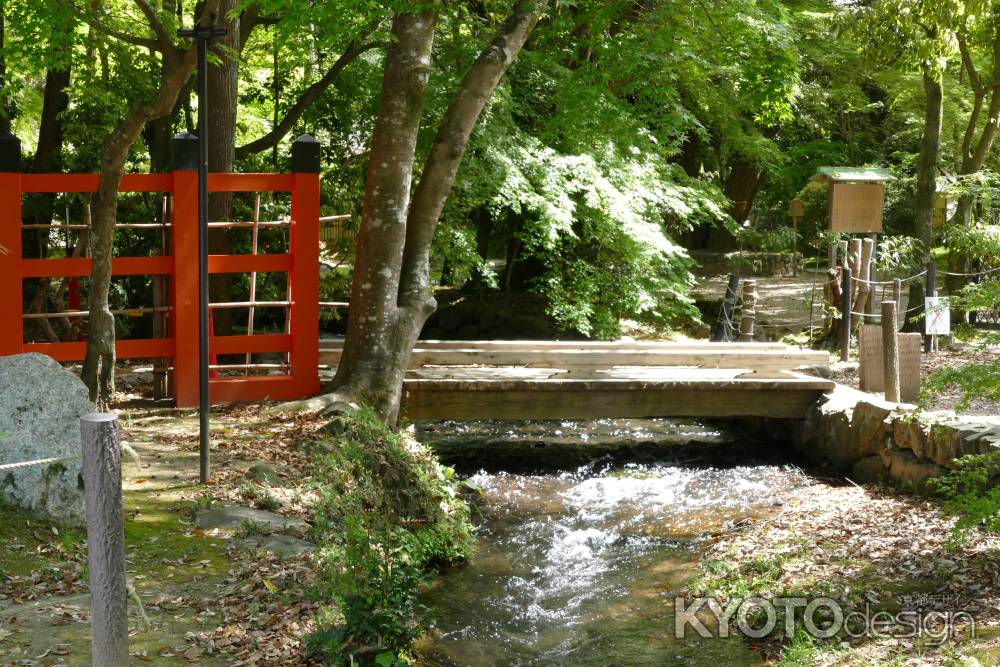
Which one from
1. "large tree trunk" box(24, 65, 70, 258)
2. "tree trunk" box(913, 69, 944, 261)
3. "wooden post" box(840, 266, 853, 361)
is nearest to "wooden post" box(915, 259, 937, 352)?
"tree trunk" box(913, 69, 944, 261)

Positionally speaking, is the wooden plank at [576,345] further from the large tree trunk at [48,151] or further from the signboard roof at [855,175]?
the large tree trunk at [48,151]

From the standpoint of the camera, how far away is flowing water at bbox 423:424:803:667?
6.27 meters

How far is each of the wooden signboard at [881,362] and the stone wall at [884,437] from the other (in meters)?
0.26

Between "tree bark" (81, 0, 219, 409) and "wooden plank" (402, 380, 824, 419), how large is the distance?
11.1 ft

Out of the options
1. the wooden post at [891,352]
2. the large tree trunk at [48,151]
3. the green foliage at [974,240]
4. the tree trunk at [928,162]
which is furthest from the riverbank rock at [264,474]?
the tree trunk at [928,162]

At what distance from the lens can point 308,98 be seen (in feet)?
42.6

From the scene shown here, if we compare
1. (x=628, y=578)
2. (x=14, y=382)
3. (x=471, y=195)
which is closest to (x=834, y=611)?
(x=628, y=578)

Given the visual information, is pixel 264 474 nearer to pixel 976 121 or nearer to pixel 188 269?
pixel 188 269

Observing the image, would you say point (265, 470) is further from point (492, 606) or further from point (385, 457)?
point (492, 606)

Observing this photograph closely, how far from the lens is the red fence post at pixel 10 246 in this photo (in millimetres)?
9062

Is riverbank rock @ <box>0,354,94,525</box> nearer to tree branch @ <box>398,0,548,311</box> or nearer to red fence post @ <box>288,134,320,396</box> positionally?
red fence post @ <box>288,134,320,396</box>

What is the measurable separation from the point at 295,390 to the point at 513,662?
488 centimetres

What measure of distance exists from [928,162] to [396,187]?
10.8 metres

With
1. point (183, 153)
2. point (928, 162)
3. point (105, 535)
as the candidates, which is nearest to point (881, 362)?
point (928, 162)
